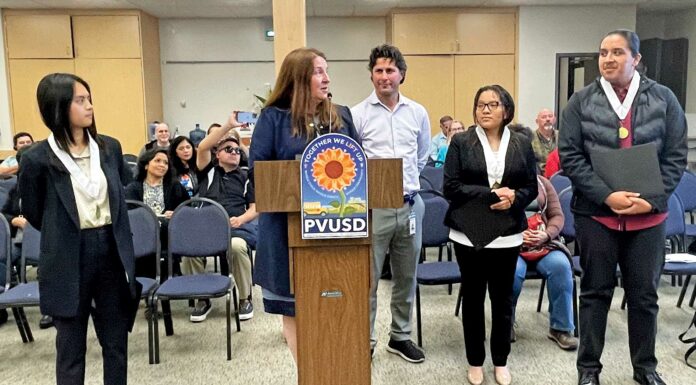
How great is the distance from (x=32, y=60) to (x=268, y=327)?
22.0 feet

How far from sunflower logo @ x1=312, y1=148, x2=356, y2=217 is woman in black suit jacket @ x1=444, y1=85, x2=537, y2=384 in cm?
109

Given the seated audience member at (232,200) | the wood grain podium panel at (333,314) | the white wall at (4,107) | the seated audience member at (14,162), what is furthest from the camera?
the white wall at (4,107)

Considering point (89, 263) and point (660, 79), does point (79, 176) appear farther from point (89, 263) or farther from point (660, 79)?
point (660, 79)

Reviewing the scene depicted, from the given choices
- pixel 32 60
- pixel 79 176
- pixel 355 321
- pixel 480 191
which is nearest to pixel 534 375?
pixel 480 191

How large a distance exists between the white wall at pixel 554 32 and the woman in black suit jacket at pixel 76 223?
7.35 m

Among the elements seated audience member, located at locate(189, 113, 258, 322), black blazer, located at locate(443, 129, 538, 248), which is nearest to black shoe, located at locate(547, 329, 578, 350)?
black blazer, located at locate(443, 129, 538, 248)

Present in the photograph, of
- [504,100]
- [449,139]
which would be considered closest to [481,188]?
[504,100]

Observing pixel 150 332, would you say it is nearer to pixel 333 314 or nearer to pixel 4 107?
pixel 333 314

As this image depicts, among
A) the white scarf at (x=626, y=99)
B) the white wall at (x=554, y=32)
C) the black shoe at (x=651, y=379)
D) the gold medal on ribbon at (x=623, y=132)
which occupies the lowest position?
the black shoe at (x=651, y=379)

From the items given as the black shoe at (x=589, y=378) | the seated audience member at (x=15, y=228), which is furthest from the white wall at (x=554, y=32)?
the seated audience member at (x=15, y=228)

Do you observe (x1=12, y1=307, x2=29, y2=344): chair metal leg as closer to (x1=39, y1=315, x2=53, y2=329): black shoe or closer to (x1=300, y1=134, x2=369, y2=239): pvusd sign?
(x1=39, y1=315, x2=53, y2=329): black shoe

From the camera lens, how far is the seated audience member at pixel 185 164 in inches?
160

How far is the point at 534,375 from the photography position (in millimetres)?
2695

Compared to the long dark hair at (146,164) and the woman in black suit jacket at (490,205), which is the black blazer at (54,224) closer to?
the woman in black suit jacket at (490,205)
